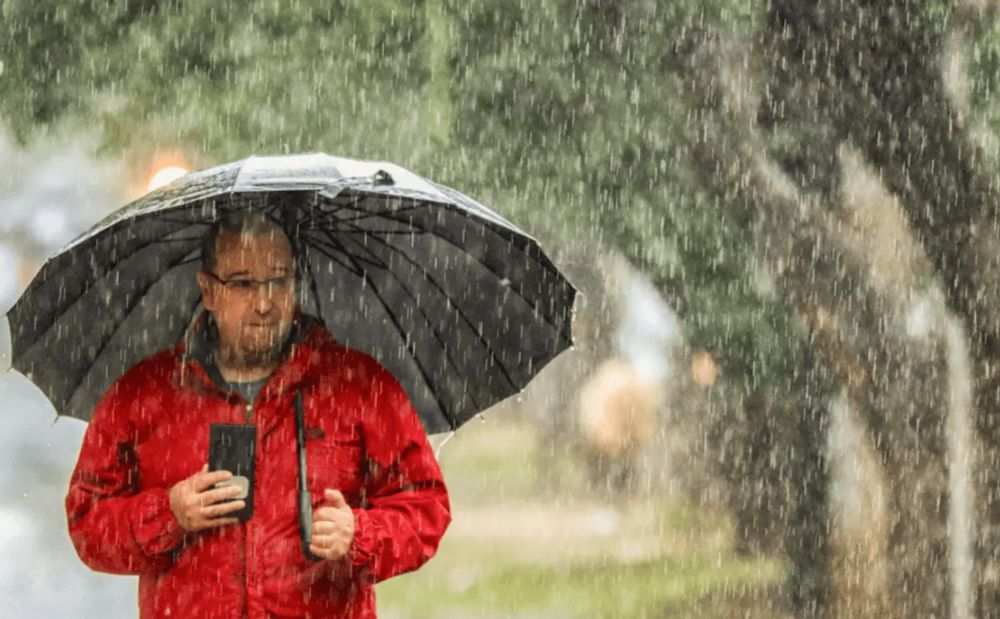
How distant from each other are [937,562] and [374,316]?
5863 millimetres

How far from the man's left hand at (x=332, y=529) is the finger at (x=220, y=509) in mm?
186

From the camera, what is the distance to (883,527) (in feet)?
32.1

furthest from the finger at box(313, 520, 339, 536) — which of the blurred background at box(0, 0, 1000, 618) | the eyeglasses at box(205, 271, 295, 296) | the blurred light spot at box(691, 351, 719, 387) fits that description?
the blurred light spot at box(691, 351, 719, 387)

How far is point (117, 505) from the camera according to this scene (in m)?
4.13

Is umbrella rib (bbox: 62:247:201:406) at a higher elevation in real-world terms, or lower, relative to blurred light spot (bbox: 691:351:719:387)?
lower

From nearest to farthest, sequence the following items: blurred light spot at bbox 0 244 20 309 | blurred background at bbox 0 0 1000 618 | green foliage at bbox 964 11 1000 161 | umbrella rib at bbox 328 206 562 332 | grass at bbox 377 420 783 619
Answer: umbrella rib at bbox 328 206 562 332 → blurred background at bbox 0 0 1000 618 → green foliage at bbox 964 11 1000 161 → grass at bbox 377 420 783 619 → blurred light spot at bbox 0 244 20 309

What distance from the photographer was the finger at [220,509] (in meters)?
3.96

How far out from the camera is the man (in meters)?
4.08

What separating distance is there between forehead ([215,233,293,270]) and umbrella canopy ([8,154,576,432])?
10 centimetres

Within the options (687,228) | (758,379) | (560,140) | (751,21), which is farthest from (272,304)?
(758,379)

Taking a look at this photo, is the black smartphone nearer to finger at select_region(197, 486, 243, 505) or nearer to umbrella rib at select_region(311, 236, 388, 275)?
finger at select_region(197, 486, 243, 505)

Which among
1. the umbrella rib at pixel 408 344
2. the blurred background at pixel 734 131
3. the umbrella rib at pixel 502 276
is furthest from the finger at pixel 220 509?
the blurred background at pixel 734 131

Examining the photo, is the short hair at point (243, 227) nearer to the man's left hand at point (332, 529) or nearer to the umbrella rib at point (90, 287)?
the umbrella rib at point (90, 287)

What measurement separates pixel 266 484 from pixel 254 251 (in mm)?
583
